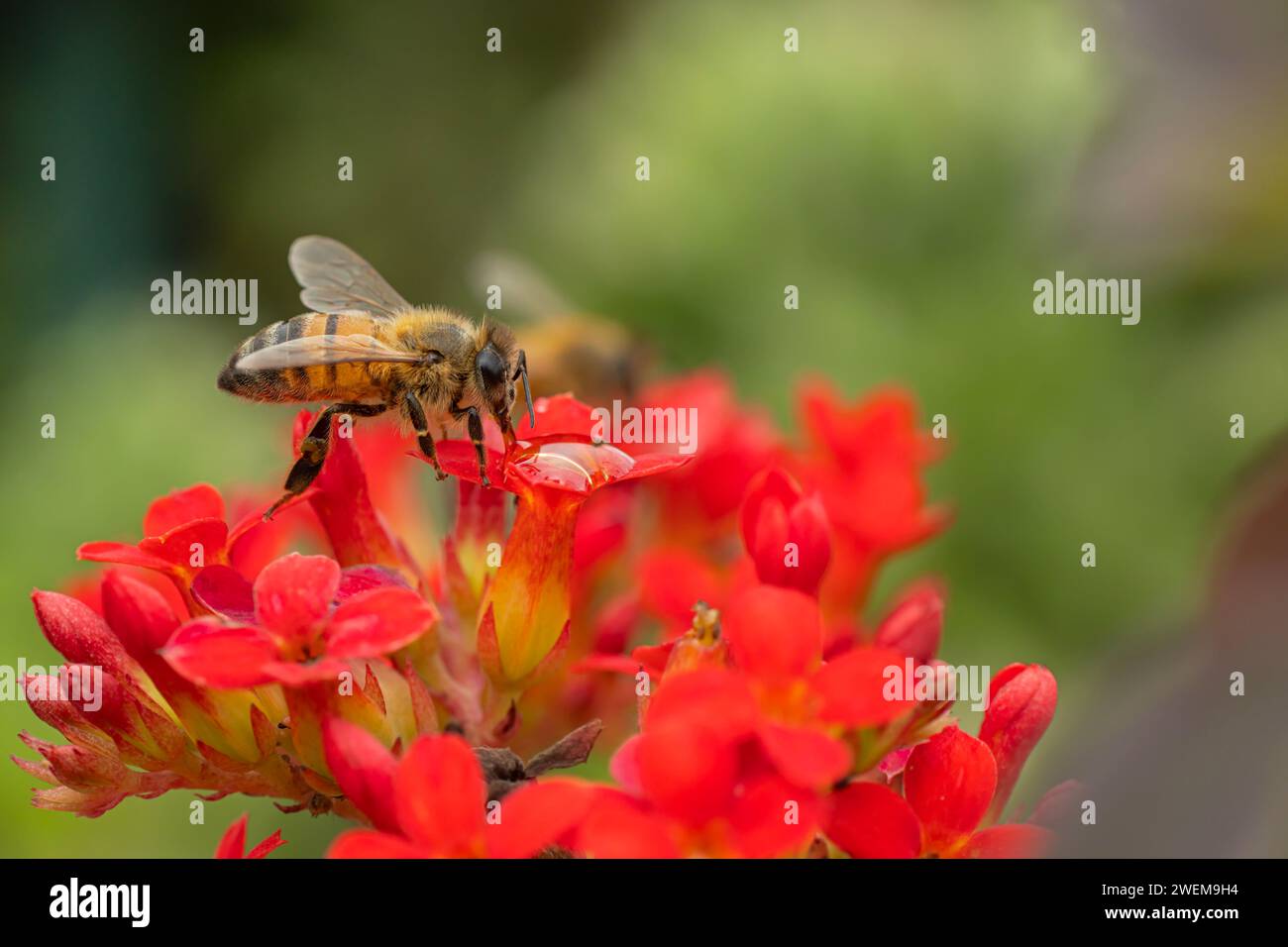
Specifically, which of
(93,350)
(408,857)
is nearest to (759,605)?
Result: (408,857)

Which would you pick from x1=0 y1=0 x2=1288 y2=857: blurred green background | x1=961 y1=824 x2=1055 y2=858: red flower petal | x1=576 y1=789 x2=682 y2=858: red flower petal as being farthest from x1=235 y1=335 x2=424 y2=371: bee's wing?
x1=0 y1=0 x2=1288 y2=857: blurred green background

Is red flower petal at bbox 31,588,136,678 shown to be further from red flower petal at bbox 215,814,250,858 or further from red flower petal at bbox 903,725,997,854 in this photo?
red flower petal at bbox 903,725,997,854

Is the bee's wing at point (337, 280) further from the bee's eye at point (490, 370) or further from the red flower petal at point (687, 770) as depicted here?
the red flower petal at point (687, 770)

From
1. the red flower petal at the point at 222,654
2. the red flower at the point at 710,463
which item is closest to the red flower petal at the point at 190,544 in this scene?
the red flower petal at the point at 222,654

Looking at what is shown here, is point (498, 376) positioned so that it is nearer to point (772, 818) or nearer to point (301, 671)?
point (301, 671)

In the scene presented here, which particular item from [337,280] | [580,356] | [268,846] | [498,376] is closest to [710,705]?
[268,846]

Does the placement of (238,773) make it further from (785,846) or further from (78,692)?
(785,846)
